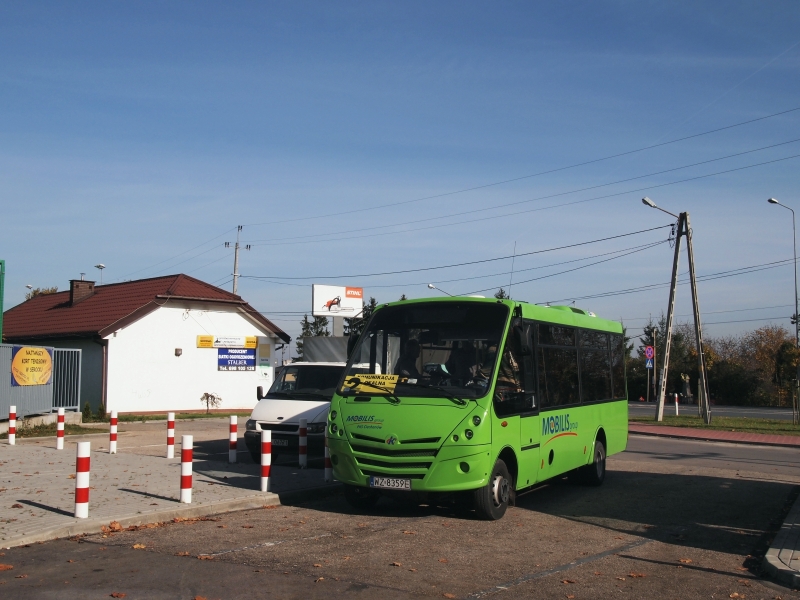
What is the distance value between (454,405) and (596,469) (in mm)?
5023

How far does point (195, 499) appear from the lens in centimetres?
1038

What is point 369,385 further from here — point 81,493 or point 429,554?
point 81,493

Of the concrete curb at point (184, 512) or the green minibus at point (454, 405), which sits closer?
the concrete curb at point (184, 512)

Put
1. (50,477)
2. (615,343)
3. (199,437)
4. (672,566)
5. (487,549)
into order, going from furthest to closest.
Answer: (199,437)
(615,343)
(50,477)
(487,549)
(672,566)

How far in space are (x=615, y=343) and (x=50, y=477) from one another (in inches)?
397

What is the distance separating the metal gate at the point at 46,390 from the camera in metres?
22.3

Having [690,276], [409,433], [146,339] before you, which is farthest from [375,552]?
[146,339]

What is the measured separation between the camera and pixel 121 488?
11305 millimetres

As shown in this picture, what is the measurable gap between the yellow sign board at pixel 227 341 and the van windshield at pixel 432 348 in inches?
1083

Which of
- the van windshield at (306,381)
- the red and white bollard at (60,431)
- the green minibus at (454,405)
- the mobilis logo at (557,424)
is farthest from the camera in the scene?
the red and white bollard at (60,431)

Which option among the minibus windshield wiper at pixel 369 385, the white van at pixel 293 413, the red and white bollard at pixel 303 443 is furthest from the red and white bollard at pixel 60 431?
the minibus windshield wiper at pixel 369 385

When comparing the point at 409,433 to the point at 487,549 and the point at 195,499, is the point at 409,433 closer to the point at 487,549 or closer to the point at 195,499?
Answer: the point at 487,549

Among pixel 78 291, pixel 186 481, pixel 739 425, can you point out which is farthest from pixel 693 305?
pixel 78 291

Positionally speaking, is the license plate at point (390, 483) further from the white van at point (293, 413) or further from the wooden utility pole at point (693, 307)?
the wooden utility pole at point (693, 307)
